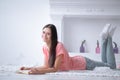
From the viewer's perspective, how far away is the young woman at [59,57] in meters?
1.75

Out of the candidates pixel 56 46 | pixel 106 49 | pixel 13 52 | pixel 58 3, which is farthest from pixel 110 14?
pixel 56 46

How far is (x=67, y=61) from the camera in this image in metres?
2.04

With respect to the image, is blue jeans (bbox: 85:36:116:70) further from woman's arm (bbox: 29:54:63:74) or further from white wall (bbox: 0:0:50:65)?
white wall (bbox: 0:0:50:65)

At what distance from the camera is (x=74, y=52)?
160 inches

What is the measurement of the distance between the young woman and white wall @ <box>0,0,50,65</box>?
195cm

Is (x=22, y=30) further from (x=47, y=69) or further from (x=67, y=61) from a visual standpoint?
(x=47, y=69)

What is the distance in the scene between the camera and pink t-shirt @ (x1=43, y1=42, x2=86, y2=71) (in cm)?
185

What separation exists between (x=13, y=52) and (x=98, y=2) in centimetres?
186

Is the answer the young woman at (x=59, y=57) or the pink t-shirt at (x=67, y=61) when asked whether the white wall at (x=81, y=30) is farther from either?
the pink t-shirt at (x=67, y=61)

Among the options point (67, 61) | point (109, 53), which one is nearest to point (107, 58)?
point (109, 53)

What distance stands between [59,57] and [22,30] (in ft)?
8.46

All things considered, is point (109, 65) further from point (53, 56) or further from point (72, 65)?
point (53, 56)

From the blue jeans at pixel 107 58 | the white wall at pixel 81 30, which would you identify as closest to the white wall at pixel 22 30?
the white wall at pixel 81 30

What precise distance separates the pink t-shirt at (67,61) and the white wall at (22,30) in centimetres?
201
